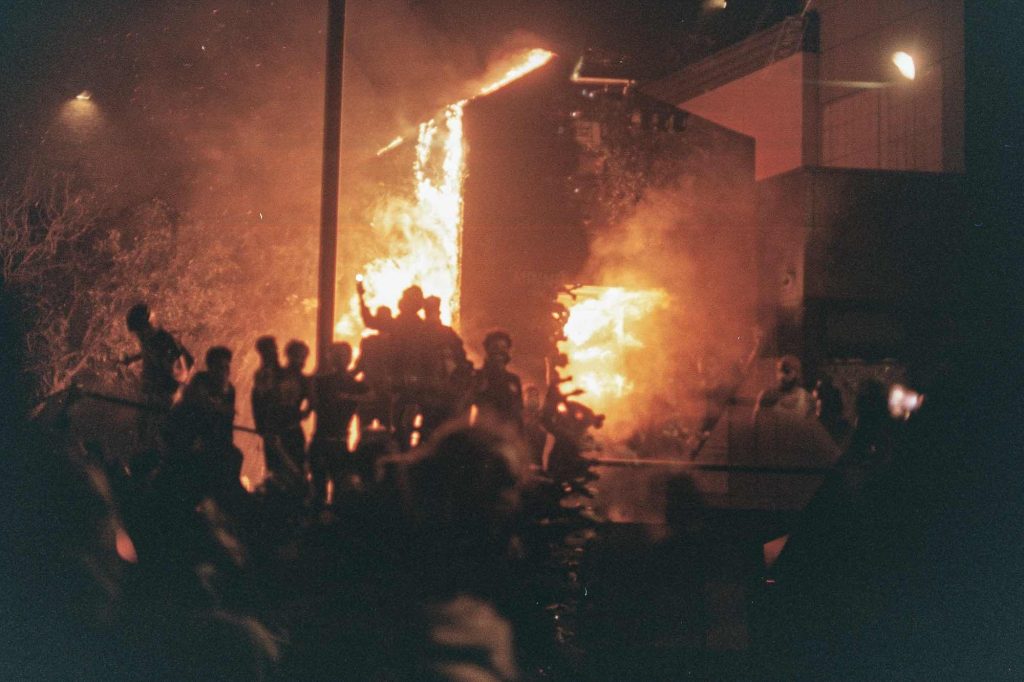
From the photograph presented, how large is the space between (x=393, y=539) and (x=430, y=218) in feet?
4.51

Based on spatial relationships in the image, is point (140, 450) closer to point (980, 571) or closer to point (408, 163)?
point (408, 163)

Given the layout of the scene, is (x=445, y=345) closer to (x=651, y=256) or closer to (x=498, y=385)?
(x=498, y=385)

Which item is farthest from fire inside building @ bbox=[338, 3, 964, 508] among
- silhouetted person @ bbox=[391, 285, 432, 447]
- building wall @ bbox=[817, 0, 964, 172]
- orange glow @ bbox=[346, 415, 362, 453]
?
building wall @ bbox=[817, 0, 964, 172]

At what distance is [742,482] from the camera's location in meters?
3.89

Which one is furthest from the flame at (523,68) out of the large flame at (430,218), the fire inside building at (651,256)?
the large flame at (430,218)

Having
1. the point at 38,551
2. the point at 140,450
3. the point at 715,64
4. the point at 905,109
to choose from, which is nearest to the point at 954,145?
the point at 905,109

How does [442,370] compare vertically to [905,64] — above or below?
below

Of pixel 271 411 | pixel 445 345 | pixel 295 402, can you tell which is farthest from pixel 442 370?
pixel 271 411

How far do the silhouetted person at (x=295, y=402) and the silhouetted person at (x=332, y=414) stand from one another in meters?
0.04

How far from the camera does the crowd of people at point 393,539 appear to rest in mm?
3639

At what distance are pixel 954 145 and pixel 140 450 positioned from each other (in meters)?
4.48

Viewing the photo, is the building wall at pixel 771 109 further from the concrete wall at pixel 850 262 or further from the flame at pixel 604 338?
the flame at pixel 604 338

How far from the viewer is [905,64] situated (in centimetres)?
521

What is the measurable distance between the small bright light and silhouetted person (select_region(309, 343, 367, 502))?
3.66m
